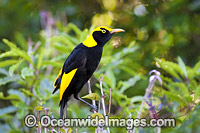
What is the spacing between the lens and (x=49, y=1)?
4.52 meters

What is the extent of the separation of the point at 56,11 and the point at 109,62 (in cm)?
192

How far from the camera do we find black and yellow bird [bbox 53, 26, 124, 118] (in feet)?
5.53

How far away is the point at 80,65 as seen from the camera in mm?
1702

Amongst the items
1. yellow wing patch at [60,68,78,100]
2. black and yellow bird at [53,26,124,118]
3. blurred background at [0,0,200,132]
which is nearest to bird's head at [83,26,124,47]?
black and yellow bird at [53,26,124,118]

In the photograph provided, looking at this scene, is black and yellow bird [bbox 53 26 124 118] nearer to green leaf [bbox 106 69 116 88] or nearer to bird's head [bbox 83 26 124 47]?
bird's head [bbox 83 26 124 47]

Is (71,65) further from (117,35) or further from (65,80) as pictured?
(117,35)

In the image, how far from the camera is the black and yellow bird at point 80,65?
1.69 m

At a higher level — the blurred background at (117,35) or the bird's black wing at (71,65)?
the blurred background at (117,35)

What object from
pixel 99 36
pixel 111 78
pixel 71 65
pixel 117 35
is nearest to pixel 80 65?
pixel 71 65

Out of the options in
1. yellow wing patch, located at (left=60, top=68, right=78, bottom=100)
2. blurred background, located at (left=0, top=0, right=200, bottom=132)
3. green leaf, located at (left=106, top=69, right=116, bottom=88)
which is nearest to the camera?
yellow wing patch, located at (left=60, top=68, right=78, bottom=100)

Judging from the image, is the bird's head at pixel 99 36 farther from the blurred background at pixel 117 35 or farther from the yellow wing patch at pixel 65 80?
the blurred background at pixel 117 35

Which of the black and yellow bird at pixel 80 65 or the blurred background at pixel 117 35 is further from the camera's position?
the blurred background at pixel 117 35

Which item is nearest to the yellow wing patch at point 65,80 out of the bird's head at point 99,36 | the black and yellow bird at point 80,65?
the black and yellow bird at point 80,65

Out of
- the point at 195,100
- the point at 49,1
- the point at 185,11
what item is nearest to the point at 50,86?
the point at 195,100
